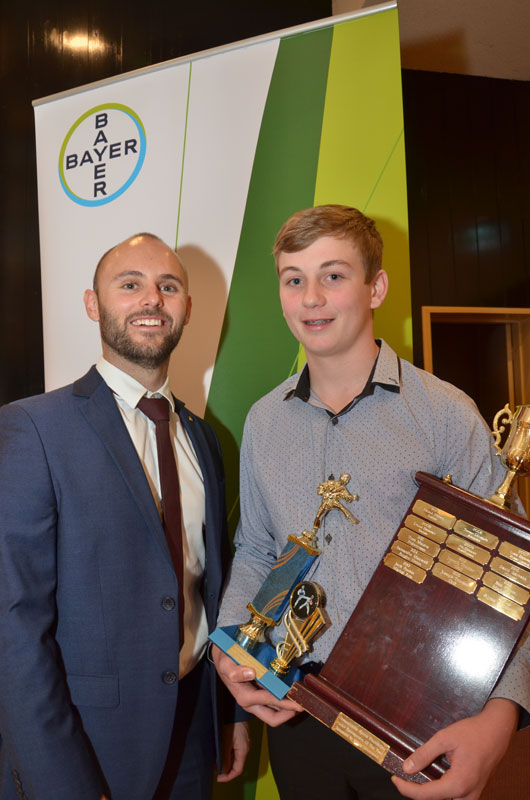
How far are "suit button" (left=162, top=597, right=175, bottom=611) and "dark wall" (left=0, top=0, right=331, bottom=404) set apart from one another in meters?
2.15

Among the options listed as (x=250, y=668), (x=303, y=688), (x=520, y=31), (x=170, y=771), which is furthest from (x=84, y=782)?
(x=520, y=31)

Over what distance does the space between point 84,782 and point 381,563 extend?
0.89 metres

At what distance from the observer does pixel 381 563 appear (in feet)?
4.26

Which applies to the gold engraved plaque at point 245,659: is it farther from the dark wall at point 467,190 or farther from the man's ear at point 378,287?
the dark wall at point 467,190

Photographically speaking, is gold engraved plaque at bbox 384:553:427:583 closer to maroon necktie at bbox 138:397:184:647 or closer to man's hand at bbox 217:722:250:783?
maroon necktie at bbox 138:397:184:647

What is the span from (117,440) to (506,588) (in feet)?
3.37

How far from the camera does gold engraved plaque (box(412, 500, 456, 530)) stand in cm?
125

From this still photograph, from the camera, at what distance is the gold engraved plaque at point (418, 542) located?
4.11ft

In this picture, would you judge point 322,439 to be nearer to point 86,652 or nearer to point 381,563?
point 381,563

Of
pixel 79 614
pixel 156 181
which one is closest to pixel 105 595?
pixel 79 614

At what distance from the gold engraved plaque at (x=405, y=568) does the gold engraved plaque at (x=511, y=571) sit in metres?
0.15

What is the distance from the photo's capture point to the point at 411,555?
49.9 inches

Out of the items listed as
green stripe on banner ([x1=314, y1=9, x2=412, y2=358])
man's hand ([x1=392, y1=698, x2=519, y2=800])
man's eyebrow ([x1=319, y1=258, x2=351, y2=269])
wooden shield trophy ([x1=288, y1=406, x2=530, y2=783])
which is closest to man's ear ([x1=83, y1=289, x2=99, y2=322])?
man's eyebrow ([x1=319, y1=258, x2=351, y2=269])

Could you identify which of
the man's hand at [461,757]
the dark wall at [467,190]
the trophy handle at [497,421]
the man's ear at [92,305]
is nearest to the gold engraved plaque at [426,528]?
the trophy handle at [497,421]
